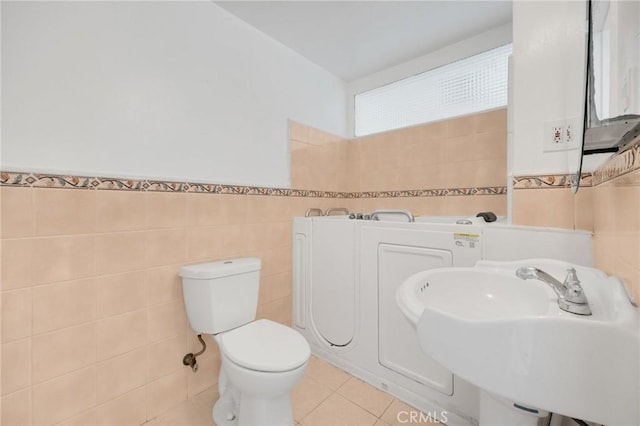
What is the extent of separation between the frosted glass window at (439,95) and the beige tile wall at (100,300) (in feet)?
5.19

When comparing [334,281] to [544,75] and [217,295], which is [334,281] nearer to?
[217,295]

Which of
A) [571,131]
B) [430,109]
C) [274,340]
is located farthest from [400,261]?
[430,109]

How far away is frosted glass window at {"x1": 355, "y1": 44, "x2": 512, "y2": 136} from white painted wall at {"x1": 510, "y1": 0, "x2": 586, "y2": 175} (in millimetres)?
705

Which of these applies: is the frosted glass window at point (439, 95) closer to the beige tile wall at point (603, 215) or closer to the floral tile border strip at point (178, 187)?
the floral tile border strip at point (178, 187)

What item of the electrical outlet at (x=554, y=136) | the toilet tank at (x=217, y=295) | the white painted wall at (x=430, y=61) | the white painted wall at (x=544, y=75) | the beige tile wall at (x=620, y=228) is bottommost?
the toilet tank at (x=217, y=295)

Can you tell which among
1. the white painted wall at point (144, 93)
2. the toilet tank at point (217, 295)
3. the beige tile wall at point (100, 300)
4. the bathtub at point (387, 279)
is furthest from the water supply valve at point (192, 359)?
the white painted wall at point (144, 93)

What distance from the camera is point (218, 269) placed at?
1358 mm

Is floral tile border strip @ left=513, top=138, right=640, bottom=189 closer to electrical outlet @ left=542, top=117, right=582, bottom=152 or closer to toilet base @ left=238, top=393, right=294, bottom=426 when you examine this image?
electrical outlet @ left=542, top=117, right=582, bottom=152

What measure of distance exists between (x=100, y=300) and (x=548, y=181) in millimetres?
2003

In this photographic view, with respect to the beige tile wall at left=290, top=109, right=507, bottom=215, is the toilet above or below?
below

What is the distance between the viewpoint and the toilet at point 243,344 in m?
1.06

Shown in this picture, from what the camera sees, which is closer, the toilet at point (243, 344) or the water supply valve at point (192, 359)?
the toilet at point (243, 344)

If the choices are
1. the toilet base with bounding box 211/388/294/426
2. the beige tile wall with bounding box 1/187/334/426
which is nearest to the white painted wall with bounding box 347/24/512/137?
the beige tile wall with bounding box 1/187/334/426

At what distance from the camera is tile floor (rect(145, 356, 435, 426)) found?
Result: 4.33 ft
